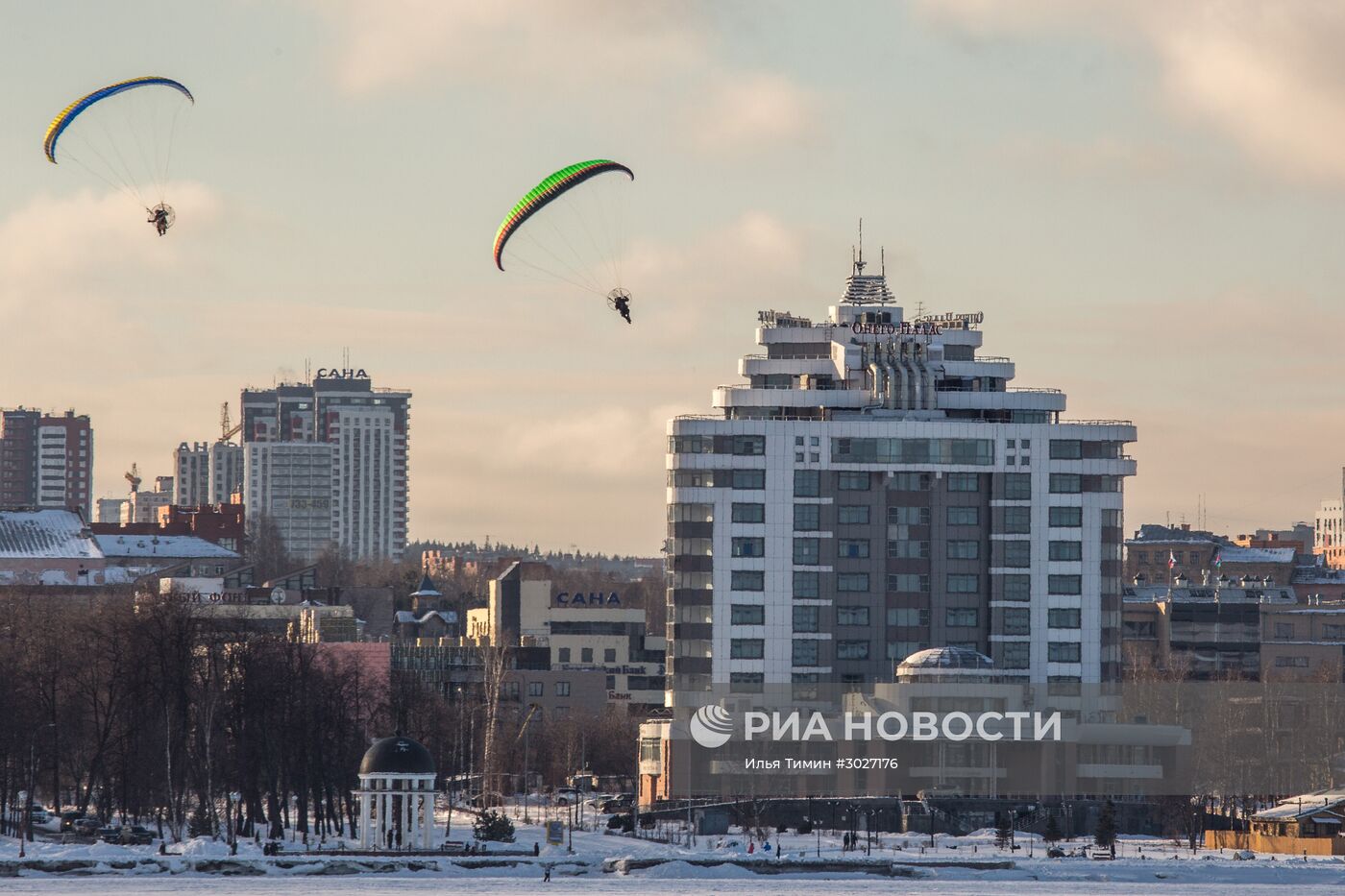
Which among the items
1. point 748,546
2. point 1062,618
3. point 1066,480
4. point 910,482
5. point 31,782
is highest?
point 1066,480

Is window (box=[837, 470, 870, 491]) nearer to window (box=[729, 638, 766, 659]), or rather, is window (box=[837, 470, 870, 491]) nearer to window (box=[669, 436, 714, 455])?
window (box=[669, 436, 714, 455])

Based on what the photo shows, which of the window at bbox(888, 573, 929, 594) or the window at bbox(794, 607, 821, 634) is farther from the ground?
the window at bbox(888, 573, 929, 594)

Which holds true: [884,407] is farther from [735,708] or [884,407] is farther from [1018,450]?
[735,708]

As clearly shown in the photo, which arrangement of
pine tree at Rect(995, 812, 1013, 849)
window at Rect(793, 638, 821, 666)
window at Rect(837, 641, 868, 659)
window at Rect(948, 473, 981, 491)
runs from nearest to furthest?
pine tree at Rect(995, 812, 1013, 849) < window at Rect(793, 638, 821, 666) < window at Rect(837, 641, 868, 659) < window at Rect(948, 473, 981, 491)

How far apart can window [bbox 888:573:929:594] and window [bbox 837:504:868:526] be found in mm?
3814

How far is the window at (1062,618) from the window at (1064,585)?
1147 millimetres

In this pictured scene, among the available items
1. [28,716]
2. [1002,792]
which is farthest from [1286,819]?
Answer: [28,716]

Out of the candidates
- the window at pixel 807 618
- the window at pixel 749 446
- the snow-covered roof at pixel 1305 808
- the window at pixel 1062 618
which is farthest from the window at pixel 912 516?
the snow-covered roof at pixel 1305 808

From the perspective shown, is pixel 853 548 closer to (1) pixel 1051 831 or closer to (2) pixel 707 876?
(1) pixel 1051 831

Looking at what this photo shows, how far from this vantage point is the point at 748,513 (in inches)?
6722

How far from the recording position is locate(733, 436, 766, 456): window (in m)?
170

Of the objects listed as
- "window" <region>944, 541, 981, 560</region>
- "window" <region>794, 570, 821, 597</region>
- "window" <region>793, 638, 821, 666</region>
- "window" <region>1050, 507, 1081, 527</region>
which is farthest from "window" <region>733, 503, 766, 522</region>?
"window" <region>1050, 507, 1081, 527</region>

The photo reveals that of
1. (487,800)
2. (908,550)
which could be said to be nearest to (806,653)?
(908,550)

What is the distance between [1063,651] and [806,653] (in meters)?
15.9
